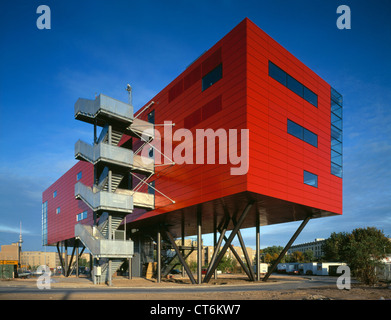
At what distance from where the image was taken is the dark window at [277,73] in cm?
3111

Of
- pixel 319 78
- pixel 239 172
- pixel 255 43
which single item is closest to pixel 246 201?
pixel 239 172

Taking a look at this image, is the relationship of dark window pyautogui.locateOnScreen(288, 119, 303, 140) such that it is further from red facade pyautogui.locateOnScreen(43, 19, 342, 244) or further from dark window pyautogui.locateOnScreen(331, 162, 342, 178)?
dark window pyautogui.locateOnScreen(331, 162, 342, 178)

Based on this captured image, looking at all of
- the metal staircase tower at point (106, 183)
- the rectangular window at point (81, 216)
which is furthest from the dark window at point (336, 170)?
the rectangular window at point (81, 216)

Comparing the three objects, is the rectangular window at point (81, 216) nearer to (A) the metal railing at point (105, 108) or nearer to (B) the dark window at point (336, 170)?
(A) the metal railing at point (105, 108)

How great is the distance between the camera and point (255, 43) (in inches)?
1164

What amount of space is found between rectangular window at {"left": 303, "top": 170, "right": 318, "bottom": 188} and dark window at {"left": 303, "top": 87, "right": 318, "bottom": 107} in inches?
287

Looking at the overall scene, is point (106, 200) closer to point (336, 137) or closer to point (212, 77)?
point (212, 77)

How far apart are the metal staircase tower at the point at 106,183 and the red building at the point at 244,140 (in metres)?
2.33

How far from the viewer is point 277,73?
31.8 meters

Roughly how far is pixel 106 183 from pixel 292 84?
20470 mm

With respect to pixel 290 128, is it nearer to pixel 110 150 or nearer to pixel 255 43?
pixel 255 43

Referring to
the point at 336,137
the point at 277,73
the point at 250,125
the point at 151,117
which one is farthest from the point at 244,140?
the point at 151,117

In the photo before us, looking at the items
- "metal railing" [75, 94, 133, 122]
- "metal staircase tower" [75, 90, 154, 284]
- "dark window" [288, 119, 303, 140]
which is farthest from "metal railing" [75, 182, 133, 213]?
"dark window" [288, 119, 303, 140]

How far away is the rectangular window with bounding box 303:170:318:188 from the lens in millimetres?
33594
